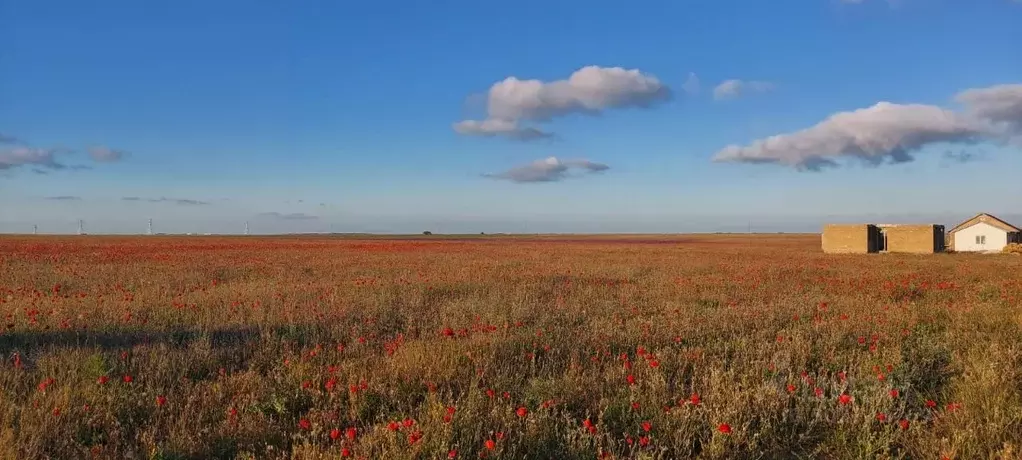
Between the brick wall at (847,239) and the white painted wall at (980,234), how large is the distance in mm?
11067

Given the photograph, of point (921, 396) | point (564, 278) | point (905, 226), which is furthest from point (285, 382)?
point (905, 226)

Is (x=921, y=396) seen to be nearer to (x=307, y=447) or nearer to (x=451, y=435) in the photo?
(x=451, y=435)

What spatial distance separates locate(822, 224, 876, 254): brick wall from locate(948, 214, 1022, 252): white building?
36.5ft

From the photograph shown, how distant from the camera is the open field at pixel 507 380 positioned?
453cm

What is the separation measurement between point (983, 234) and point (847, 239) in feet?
43.5

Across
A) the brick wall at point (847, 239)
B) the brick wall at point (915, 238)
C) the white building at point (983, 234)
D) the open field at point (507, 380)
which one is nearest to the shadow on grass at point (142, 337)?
the open field at point (507, 380)

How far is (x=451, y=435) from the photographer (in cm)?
438

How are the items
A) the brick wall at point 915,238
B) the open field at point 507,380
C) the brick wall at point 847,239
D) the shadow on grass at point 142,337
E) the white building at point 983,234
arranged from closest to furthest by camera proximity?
1. the open field at point 507,380
2. the shadow on grass at point 142,337
3. the brick wall at point 915,238
4. the brick wall at point 847,239
5. the white building at point 983,234

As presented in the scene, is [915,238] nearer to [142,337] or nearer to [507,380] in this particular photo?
[507,380]

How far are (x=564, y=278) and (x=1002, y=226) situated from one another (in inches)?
1964

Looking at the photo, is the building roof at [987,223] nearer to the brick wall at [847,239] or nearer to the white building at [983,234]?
the white building at [983,234]

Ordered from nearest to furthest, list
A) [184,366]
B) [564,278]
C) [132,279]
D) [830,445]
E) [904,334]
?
[830,445], [184,366], [904,334], [132,279], [564,278]

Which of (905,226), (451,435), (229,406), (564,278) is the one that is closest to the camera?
(451,435)

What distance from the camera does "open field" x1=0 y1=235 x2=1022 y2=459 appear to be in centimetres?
453
